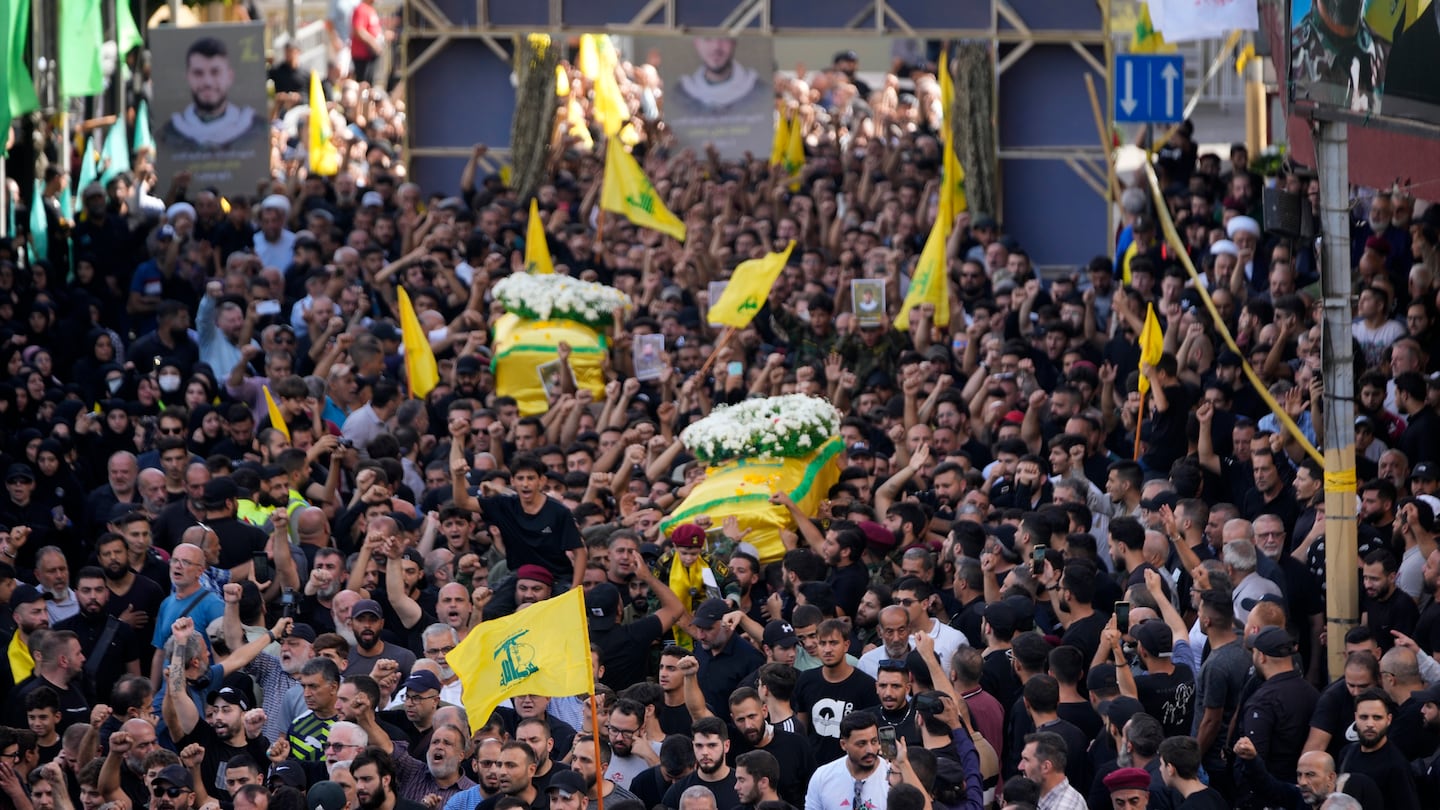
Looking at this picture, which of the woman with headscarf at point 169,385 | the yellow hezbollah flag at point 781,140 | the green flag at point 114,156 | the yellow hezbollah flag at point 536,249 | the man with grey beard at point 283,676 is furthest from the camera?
the yellow hezbollah flag at point 781,140

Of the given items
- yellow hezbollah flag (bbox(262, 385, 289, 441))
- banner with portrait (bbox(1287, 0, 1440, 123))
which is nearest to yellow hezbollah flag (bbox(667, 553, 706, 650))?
yellow hezbollah flag (bbox(262, 385, 289, 441))

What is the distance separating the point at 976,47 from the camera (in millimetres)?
25328

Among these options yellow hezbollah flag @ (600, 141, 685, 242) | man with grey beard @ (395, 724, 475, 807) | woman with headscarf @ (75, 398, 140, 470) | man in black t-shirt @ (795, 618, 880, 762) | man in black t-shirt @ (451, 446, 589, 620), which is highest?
yellow hezbollah flag @ (600, 141, 685, 242)

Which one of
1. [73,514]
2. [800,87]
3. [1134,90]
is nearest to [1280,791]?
[73,514]

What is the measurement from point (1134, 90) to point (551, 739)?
495 inches

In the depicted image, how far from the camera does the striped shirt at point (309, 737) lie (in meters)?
11.3

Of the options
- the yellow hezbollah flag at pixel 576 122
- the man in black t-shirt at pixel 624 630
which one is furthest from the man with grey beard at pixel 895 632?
the yellow hezbollah flag at pixel 576 122

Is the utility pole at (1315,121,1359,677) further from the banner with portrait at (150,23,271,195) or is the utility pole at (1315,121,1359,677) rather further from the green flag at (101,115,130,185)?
the green flag at (101,115,130,185)

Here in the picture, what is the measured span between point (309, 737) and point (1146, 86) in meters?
13.0

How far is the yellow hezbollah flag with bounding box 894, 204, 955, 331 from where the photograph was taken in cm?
1883

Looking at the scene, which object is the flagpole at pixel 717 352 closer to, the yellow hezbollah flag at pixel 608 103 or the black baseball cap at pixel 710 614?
the black baseball cap at pixel 710 614

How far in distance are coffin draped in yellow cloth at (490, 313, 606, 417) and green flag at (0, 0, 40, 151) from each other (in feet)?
17.1

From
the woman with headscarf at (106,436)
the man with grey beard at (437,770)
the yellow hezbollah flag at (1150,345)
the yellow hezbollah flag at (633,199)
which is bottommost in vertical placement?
the man with grey beard at (437,770)

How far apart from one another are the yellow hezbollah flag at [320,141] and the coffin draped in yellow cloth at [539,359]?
8853 millimetres
